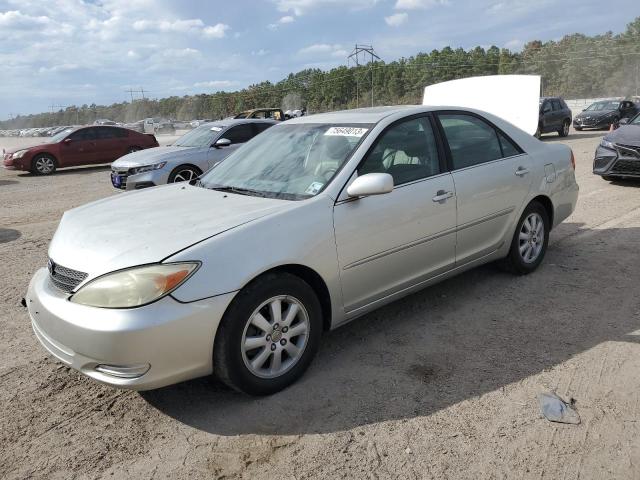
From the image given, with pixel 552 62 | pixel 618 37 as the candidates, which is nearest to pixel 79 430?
pixel 552 62

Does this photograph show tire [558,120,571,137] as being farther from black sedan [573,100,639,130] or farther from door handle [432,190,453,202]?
door handle [432,190,453,202]

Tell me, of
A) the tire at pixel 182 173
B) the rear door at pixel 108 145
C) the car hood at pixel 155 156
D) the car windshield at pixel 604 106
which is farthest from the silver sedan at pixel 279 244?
the car windshield at pixel 604 106

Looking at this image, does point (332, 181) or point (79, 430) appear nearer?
point (79, 430)

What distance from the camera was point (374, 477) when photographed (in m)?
2.40

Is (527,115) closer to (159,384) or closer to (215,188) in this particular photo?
(215,188)

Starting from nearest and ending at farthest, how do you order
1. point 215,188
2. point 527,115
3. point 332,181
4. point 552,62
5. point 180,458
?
point 180,458 → point 332,181 → point 215,188 → point 527,115 → point 552,62

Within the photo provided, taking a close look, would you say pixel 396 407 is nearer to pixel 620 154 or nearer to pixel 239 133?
pixel 620 154

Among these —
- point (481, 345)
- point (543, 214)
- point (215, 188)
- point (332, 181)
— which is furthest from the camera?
point (543, 214)

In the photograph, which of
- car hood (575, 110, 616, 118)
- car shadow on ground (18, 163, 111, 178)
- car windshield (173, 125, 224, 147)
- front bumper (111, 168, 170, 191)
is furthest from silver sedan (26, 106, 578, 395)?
car hood (575, 110, 616, 118)

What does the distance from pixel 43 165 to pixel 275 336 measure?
15407 mm

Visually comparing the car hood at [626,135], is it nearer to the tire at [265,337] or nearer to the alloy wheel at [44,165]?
the tire at [265,337]

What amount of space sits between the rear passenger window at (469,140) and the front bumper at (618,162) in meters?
5.57

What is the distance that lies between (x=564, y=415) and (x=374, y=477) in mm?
1152

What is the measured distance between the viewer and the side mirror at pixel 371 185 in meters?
3.20
